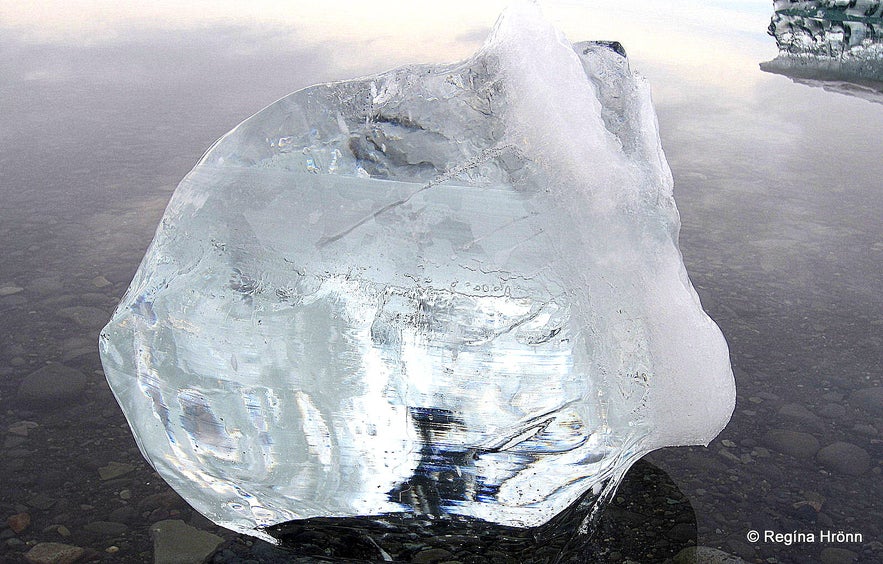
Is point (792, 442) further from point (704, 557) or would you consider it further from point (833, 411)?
point (704, 557)

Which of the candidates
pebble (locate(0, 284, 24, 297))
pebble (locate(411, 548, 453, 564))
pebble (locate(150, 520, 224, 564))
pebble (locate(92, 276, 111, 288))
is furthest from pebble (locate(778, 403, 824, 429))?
pebble (locate(0, 284, 24, 297))

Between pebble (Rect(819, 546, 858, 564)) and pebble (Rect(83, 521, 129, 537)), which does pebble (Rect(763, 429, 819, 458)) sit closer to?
pebble (Rect(819, 546, 858, 564))

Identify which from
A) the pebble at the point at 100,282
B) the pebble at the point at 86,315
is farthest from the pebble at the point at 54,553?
the pebble at the point at 100,282

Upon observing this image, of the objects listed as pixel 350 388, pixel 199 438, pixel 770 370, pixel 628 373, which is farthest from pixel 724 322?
pixel 199 438

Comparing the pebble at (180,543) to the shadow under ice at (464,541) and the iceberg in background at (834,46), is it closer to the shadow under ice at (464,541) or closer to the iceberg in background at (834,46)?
the shadow under ice at (464,541)

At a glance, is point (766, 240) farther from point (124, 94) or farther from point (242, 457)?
point (124, 94)

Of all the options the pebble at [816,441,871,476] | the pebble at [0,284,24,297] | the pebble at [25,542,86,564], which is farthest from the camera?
the pebble at [0,284,24,297]

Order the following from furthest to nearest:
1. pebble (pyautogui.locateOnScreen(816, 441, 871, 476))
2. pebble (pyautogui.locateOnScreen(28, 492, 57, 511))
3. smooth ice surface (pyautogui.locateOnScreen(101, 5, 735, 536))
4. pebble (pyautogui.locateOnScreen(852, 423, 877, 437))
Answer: pebble (pyautogui.locateOnScreen(852, 423, 877, 437))
pebble (pyautogui.locateOnScreen(816, 441, 871, 476))
pebble (pyautogui.locateOnScreen(28, 492, 57, 511))
smooth ice surface (pyautogui.locateOnScreen(101, 5, 735, 536))

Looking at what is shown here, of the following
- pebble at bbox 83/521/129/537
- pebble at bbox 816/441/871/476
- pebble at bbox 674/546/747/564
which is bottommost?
pebble at bbox 674/546/747/564
